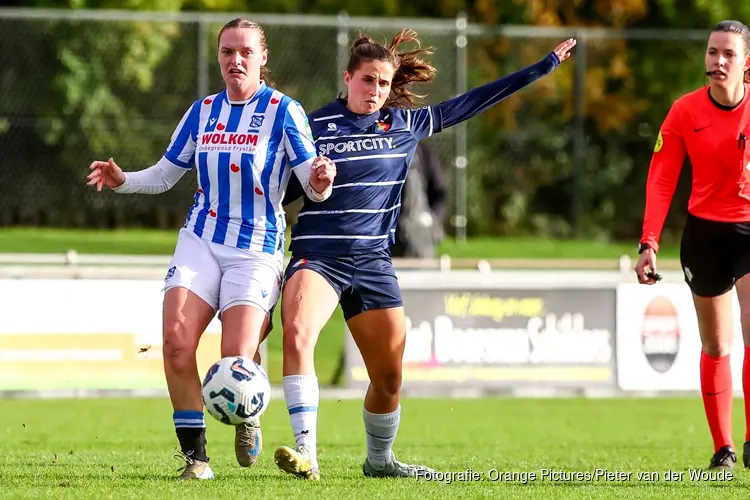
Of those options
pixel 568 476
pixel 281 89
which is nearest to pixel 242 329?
pixel 568 476

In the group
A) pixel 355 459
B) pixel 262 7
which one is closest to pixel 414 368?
pixel 355 459

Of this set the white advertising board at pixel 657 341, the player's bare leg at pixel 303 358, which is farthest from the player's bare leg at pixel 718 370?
the white advertising board at pixel 657 341

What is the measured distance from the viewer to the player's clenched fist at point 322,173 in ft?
20.5

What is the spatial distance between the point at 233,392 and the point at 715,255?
9.31ft

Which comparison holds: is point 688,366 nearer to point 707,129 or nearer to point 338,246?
point 707,129

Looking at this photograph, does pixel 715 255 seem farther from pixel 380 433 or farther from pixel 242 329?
pixel 242 329

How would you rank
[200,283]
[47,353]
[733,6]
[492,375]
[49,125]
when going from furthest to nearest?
[733,6], [49,125], [492,375], [47,353], [200,283]

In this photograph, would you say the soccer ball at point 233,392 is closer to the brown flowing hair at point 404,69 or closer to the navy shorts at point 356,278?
the navy shorts at point 356,278

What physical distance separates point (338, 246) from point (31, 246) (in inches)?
406

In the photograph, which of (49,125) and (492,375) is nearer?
(492,375)

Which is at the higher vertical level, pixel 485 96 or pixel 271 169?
pixel 485 96

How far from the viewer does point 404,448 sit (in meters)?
9.18

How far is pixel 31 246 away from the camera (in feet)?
53.3

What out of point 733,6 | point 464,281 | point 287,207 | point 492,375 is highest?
point 733,6
